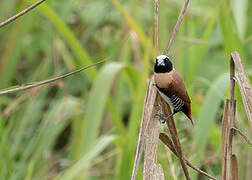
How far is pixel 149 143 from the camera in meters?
1.36

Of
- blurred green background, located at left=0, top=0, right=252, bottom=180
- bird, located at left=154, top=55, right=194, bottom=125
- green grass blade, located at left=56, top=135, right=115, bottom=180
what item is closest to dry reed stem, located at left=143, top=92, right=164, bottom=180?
bird, located at left=154, top=55, right=194, bottom=125

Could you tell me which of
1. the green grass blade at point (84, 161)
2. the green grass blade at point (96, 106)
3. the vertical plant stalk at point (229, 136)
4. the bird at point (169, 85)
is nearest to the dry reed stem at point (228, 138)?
the vertical plant stalk at point (229, 136)

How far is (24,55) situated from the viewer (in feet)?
12.9

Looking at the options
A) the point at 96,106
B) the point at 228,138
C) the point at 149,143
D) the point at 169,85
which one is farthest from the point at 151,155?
the point at 96,106

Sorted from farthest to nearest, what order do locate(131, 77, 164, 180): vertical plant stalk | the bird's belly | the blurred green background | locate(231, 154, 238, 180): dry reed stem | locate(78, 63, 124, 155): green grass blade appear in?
1. locate(78, 63, 124, 155): green grass blade
2. the blurred green background
3. the bird's belly
4. locate(231, 154, 238, 180): dry reed stem
5. locate(131, 77, 164, 180): vertical plant stalk

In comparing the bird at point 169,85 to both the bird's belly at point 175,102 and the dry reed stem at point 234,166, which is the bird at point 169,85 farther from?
the dry reed stem at point 234,166

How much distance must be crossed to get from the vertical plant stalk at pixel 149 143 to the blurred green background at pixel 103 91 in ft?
1.24

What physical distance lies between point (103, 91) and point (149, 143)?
3.35ft

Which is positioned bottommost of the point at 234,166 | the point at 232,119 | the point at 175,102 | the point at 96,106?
the point at 234,166

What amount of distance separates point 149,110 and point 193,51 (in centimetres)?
124

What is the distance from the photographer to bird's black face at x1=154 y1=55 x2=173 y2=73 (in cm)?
152

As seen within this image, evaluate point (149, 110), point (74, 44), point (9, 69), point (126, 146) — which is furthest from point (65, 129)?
point (149, 110)

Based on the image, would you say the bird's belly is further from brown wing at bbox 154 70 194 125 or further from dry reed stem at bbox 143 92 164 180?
dry reed stem at bbox 143 92 164 180

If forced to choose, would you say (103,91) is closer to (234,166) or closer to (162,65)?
(162,65)
